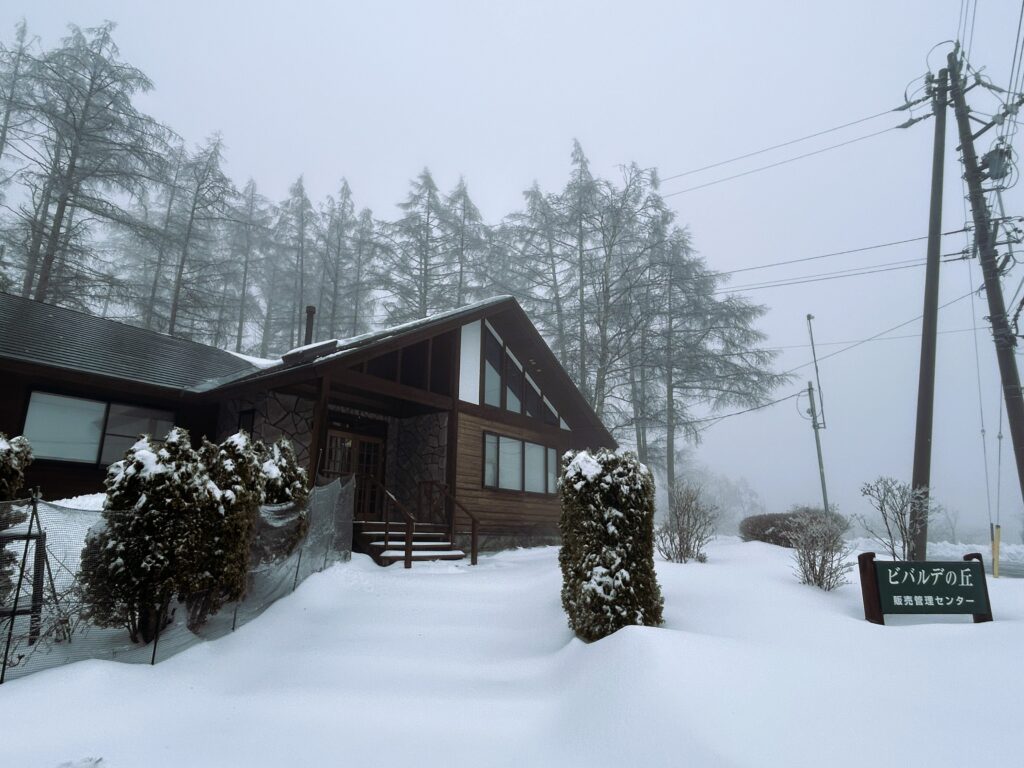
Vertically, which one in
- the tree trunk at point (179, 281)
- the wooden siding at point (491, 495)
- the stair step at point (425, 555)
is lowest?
the stair step at point (425, 555)

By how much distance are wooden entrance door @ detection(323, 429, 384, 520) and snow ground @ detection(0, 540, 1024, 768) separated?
19.8ft

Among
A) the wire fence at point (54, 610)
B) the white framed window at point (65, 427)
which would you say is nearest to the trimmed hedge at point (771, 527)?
the wire fence at point (54, 610)

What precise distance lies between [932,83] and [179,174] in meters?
25.0

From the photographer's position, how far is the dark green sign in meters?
5.74

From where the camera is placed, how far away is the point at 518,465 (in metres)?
14.5

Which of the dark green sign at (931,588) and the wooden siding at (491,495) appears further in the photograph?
the wooden siding at (491,495)

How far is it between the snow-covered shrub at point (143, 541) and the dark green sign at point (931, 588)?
664 cm

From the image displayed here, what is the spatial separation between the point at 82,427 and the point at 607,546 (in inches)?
382

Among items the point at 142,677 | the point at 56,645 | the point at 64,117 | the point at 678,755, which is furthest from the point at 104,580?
the point at 64,117

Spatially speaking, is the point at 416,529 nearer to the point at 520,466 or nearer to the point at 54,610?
the point at 520,466

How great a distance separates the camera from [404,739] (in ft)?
12.0

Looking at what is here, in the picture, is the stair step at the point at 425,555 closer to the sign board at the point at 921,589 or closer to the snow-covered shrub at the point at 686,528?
the snow-covered shrub at the point at 686,528

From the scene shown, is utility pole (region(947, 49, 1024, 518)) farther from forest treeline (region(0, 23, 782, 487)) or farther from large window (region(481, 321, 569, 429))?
large window (region(481, 321, 569, 429))

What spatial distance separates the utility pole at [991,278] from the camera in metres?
9.41
